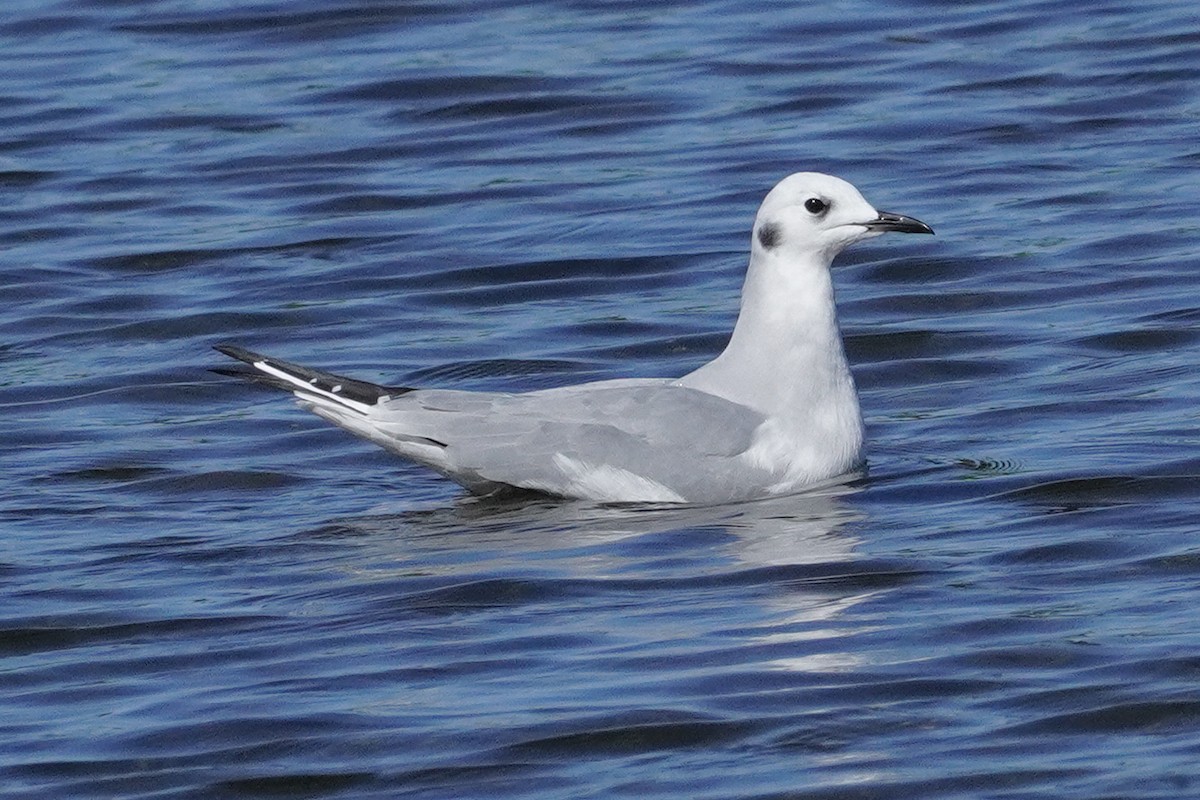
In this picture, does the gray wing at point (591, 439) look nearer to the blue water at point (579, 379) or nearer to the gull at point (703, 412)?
the gull at point (703, 412)

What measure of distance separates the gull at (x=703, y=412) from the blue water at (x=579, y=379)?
0.48 ft

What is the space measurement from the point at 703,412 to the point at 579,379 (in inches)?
75.6

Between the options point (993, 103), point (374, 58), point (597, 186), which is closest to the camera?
point (597, 186)

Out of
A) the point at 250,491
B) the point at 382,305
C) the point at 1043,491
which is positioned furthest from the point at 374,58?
the point at 1043,491

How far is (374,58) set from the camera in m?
17.5

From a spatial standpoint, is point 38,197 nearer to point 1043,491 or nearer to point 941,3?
point 941,3

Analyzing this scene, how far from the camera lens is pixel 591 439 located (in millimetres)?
9055

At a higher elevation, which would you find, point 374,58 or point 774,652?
point 374,58

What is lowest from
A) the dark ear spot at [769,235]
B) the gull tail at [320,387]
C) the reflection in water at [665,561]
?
the reflection in water at [665,561]

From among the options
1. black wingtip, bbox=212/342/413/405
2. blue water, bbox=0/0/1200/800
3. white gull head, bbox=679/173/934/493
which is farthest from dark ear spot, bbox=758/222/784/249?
black wingtip, bbox=212/342/413/405

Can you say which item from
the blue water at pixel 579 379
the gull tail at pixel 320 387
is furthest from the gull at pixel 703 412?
the blue water at pixel 579 379

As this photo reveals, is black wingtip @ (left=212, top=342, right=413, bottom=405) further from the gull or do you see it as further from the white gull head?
the white gull head

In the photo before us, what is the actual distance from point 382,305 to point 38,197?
330 centimetres

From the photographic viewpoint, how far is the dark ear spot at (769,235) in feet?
31.1
